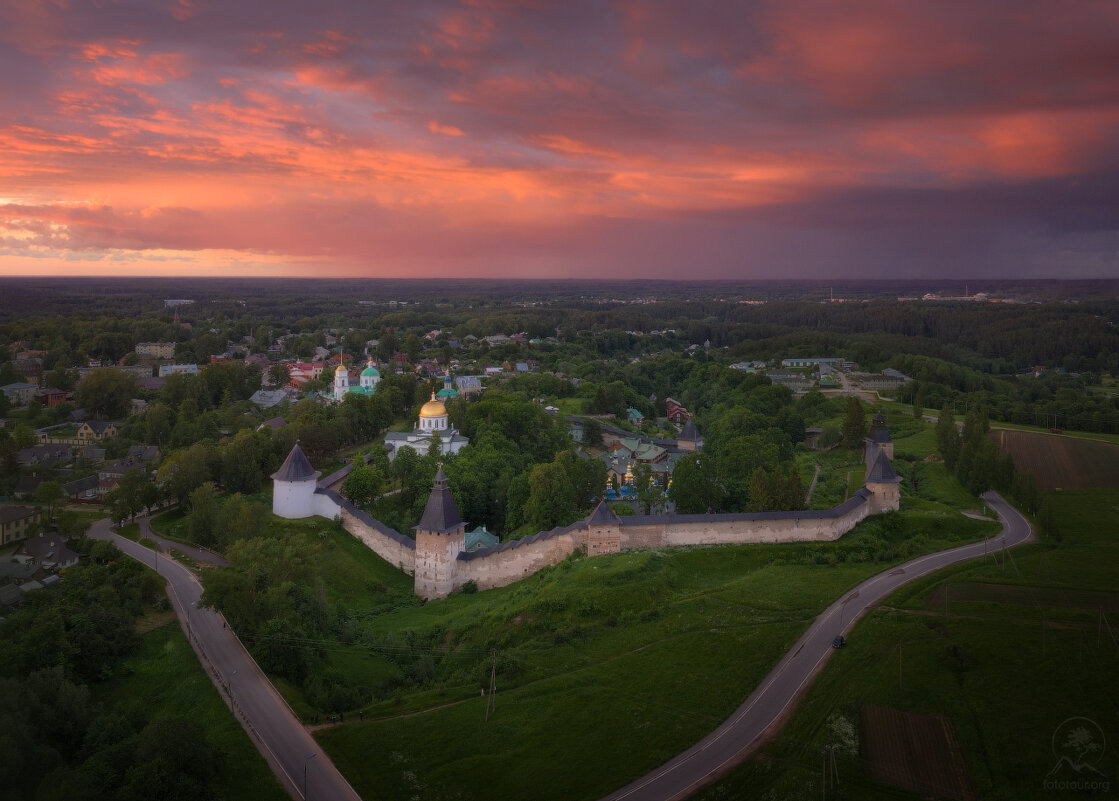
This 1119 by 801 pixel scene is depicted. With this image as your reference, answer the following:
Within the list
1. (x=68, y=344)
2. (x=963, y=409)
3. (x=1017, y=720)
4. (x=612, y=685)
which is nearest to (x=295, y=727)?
(x=612, y=685)

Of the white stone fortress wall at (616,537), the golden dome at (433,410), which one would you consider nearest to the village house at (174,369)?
the golden dome at (433,410)

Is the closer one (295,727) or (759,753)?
(759,753)

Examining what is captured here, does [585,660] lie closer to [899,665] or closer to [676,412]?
[899,665]

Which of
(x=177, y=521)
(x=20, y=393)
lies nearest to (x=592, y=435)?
(x=177, y=521)

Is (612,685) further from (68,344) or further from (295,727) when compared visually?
(68,344)

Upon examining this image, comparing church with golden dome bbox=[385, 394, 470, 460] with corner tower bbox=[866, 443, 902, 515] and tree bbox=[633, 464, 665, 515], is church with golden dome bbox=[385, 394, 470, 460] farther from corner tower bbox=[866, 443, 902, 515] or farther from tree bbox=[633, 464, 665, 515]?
corner tower bbox=[866, 443, 902, 515]

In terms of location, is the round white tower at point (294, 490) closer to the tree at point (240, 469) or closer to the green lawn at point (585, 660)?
the tree at point (240, 469)
